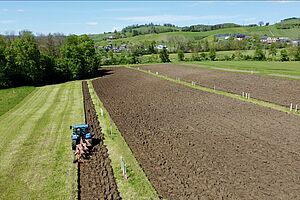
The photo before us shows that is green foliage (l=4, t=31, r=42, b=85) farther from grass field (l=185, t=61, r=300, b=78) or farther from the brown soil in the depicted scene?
grass field (l=185, t=61, r=300, b=78)

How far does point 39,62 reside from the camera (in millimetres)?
70312

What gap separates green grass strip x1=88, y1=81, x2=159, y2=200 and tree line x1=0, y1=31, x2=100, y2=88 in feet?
147

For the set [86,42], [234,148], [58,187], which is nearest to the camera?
[58,187]

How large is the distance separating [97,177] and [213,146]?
8.65m

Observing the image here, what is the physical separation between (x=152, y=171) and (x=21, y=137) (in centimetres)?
1459

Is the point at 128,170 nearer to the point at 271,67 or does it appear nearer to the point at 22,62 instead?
the point at 22,62

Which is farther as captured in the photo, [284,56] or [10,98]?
[284,56]

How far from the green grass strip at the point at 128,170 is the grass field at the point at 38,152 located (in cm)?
256

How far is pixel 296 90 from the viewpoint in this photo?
146 feet

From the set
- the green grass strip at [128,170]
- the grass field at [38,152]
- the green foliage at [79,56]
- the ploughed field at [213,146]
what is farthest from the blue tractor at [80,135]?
the green foliage at [79,56]

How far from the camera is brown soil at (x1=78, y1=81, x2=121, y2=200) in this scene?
54.9 ft

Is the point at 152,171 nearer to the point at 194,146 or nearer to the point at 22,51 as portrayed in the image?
→ the point at 194,146

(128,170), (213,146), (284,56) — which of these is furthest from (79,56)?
(284,56)

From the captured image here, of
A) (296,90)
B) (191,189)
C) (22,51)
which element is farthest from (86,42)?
(191,189)
